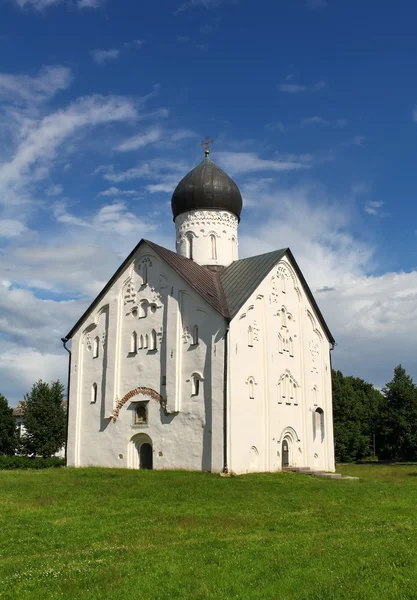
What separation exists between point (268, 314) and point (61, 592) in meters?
19.1

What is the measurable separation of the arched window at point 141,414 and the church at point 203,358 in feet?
0.15

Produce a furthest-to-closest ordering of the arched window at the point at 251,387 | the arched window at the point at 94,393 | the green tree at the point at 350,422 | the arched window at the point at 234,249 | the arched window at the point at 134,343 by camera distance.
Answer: the green tree at the point at 350,422
the arched window at the point at 234,249
the arched window at the point at 94,393
the arched window at the point at 134,343
the arched window at the point at 251,387

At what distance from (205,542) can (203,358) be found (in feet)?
45.2

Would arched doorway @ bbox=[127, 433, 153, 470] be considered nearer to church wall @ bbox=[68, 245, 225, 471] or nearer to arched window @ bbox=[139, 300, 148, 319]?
church wall @ bbox=[68, 245, 225, 471]

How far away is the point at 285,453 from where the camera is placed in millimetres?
24656

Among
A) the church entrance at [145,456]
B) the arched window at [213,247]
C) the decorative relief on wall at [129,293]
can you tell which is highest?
the arched window at [213,247]

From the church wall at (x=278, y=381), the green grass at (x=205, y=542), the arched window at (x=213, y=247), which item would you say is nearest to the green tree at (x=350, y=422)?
the church wall at (x=278, y=381)

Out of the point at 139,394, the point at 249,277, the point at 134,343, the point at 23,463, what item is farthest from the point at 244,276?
the point at 23,463

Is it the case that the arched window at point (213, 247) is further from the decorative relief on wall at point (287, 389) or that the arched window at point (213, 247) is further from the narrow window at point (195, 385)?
the narrow window at point (195, 385)

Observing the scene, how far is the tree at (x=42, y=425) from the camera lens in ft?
133

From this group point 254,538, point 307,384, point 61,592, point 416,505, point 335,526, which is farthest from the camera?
point 307,384

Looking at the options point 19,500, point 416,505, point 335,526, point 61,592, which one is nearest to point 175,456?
point 19,500

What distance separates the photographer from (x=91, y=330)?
1072 inches

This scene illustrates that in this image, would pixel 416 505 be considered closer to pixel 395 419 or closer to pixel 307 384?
pixel 307 384
